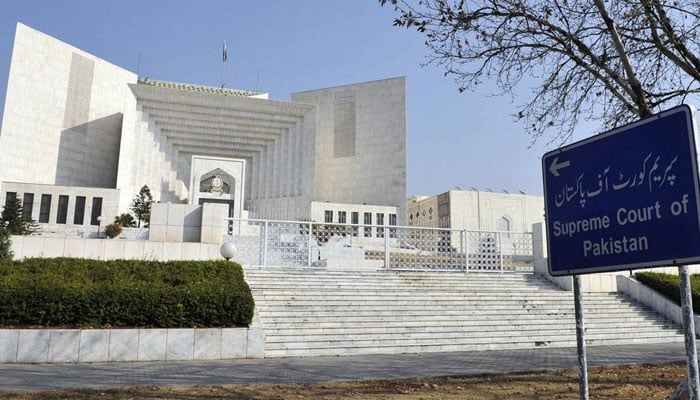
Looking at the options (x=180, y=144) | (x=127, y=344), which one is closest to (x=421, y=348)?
(x=127, y=344)

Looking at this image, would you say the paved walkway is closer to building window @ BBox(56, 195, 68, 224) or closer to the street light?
the street light

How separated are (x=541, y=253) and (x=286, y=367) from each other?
386 inches

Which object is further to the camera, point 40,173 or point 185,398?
point 40,173

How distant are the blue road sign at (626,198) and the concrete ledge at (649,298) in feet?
35.6

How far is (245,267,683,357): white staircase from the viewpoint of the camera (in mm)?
9281

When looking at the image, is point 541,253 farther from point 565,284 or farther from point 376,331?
point 376,331

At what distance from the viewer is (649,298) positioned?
41.3 ft

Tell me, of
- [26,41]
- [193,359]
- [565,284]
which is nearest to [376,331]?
[193,359]

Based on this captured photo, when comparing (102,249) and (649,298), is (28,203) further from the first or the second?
(649,298)

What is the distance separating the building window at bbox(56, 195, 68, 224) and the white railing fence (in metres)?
23.4

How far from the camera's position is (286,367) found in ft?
23.5

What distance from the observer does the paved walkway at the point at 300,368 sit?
5884 millimetres

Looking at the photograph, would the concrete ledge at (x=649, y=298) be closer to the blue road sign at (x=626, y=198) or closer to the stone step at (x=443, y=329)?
the stone step at (x=443, y=329)

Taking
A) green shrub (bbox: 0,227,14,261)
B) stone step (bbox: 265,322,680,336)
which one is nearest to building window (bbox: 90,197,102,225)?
green shrub (bbox: 0,227,14,261)
